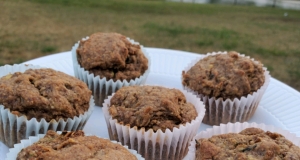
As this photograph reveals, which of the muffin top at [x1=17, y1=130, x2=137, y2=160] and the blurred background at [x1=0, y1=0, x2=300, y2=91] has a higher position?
the muffin top at [x1=17, y1=130, x2=137, y2=160]

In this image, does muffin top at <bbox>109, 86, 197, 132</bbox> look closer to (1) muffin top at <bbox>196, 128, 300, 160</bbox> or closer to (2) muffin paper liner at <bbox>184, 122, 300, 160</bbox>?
(2) muffin paper liner at <bbox>184, 122, 300, 160</bbox>

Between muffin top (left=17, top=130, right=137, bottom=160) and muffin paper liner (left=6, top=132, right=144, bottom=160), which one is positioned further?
muffin paper liner (left=6, top=132, right=144, bottom=160)

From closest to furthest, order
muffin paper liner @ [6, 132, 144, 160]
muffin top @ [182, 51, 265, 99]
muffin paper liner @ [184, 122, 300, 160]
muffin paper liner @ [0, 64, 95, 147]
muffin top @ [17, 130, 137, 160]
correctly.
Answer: muffin top @ [17, 130, 137, 160]
muffin paper liner @ [6, 132, 144, 160]
muffin paper liner @ [184, 122, 300, 160]
muffin paper liner @ [0, 64, 95, 147]
muffin top @ [182, 51, 265, 99]

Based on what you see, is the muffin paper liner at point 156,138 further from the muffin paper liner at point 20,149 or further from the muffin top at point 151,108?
the muffin paper liner at point 20,149

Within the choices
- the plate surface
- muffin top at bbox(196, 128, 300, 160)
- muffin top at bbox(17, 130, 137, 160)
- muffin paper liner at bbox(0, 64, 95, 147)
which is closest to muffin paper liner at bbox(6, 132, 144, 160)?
muffin top at bbox(17, 130, 137, 160)

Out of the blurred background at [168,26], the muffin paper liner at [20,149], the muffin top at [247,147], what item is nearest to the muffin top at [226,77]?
the muffin top at [247,147]

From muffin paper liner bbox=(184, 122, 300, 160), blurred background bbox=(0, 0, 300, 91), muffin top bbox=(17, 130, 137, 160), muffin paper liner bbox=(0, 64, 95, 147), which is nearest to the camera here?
muffin top bbox=(17, 130, 137, 160)

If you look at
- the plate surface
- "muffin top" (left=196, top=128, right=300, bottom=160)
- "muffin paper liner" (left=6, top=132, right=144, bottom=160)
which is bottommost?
the plate surface
